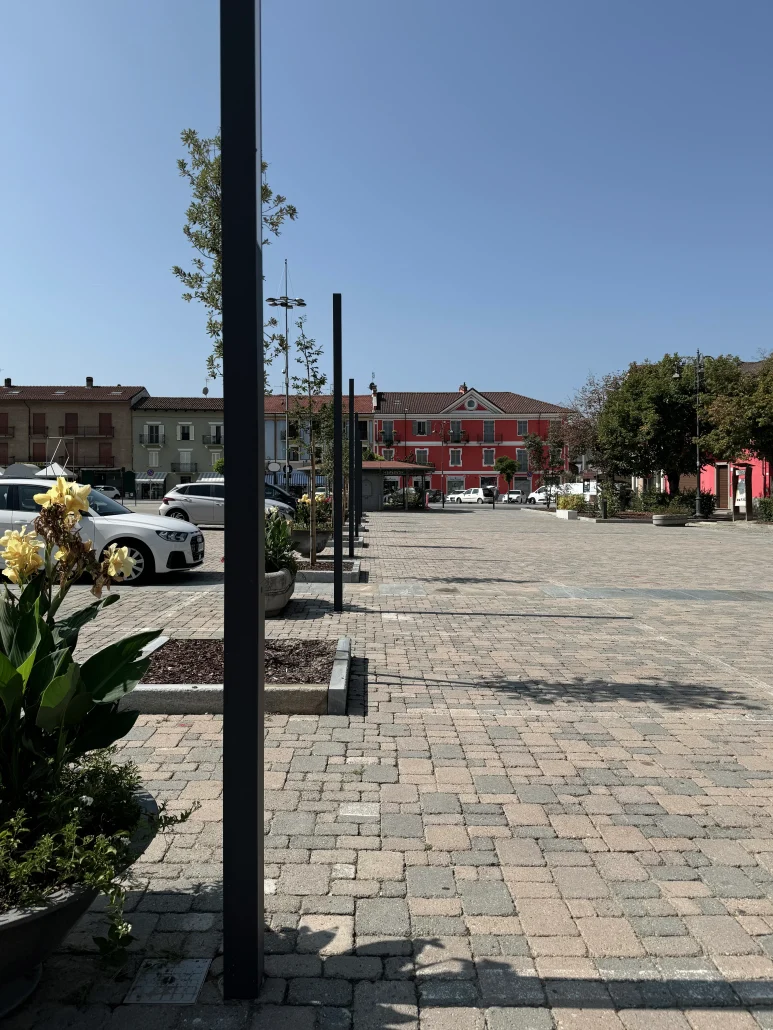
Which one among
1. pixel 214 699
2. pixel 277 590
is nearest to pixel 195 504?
pixel 277 590

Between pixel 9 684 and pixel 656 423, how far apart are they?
132 feet

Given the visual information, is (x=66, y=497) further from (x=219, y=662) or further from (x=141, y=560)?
(x=141, y=560)

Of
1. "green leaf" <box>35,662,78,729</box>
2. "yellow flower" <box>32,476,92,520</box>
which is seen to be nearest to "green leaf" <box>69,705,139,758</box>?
"green leaf" <box>35,662,78,729</box>

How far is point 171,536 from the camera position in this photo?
41.2 feet

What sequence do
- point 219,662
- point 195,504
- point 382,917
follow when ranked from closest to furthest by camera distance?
point 382,917
point 219,662
point 195,504

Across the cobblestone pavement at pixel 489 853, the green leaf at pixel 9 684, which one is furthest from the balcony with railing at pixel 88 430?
the green leaf at pixel 9 684

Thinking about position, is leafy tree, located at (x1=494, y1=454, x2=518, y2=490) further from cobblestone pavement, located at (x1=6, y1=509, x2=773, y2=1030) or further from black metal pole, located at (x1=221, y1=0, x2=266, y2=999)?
black metal pole, located at (x1=221, y1=0, x2=266, y2=999)

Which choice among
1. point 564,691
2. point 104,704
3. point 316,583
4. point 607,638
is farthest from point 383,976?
point 316,583

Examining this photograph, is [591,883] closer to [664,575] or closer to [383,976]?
[383,976]

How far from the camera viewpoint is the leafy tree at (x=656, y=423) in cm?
3984

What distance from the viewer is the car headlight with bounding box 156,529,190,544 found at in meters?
12.5

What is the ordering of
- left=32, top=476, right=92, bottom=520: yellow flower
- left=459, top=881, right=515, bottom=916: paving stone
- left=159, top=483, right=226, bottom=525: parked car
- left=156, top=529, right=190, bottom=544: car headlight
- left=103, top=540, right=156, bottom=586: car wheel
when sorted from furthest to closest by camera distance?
left=159, top=483, right=226, bottom=525: parked car < left=156, top=529, right=190, bottom=544: car headlight < left=103, top=540, right=156, bottom=586: car wheel < left=459, top=881, right=515, bottom=916: paving stone < left=32, top=476, right=92, bottom=520: yellow flower

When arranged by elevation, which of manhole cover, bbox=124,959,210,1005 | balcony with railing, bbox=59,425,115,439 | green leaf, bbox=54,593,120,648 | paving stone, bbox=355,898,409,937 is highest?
balcony with railing, bbox=59,425,115,439

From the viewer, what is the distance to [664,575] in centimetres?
1485
